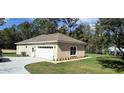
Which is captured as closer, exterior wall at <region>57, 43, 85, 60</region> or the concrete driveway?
the concrete driveway

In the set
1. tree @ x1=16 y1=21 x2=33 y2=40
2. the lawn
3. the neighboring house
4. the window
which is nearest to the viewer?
the lawn

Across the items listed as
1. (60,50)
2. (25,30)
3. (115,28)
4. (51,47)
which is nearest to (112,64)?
(115,28)

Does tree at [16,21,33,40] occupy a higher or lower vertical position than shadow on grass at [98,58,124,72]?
higher

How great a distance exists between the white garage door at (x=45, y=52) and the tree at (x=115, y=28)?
2994mm

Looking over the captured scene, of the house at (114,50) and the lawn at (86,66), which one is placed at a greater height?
the house at (114,50)

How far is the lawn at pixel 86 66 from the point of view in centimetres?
1054

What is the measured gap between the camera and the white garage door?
11.5 meters

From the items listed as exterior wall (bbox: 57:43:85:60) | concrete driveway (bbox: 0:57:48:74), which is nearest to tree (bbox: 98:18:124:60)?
exterior wall (bbox: 57:43:85:60)

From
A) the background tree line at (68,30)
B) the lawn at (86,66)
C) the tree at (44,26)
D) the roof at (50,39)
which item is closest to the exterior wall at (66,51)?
the roof at (50,39)

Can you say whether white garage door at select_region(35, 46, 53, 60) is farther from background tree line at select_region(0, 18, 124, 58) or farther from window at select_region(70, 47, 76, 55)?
window at select_region(70, 47, 76, 55)

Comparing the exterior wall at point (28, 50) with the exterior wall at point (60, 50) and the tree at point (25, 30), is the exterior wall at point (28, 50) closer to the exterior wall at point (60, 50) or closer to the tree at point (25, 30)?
the exterior wall at point (60, 50)

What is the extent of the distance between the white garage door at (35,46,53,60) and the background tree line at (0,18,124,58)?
1.07 m
